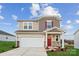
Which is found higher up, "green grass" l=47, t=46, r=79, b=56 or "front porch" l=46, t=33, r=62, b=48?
"front porch" l=46, t=33, r=62, b=48

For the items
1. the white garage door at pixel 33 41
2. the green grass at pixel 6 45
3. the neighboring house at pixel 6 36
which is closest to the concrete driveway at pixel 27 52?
the green grass at pixel 6 45

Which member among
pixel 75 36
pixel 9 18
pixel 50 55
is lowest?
pixel 50 55

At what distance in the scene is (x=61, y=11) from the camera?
44.3 feet

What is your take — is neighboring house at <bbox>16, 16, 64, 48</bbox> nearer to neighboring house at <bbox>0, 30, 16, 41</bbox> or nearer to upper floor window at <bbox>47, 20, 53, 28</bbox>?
upper floor window at <bbox>47, 20, 53, 28</bbox>

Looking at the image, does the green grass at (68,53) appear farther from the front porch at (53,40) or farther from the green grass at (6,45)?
the green grass at (6,45)

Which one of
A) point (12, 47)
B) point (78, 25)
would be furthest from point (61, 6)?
point (12, 47)

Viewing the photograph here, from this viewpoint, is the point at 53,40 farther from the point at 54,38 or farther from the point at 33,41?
the point at 33,41

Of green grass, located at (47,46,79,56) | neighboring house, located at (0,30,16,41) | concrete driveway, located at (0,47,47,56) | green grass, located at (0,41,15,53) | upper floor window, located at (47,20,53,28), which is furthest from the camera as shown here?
upper floor window, located at (47,20,53,28)

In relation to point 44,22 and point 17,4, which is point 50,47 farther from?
point 17,4

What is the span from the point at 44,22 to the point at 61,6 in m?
1.42

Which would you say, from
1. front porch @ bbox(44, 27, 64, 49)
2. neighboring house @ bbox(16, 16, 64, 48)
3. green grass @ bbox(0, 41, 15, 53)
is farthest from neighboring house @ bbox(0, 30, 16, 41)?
front porch @ bbox(44, 27, 64, 49)

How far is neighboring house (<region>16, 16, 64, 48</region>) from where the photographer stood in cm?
1398

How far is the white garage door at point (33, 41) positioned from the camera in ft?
46.6

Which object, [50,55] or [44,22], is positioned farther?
[44,22]
